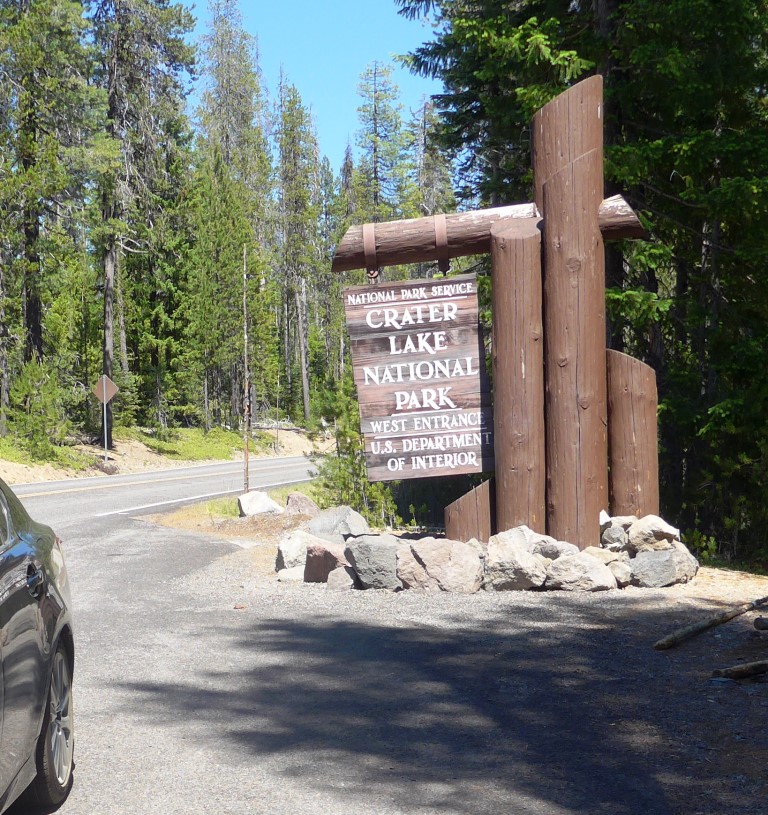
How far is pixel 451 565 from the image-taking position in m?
Result: 8.87

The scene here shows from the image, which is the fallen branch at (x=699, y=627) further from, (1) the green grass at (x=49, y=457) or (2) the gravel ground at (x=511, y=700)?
(1) the green grass at (x=49, y=457)

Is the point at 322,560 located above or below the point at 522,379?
below

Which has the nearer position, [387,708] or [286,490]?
[387,708]

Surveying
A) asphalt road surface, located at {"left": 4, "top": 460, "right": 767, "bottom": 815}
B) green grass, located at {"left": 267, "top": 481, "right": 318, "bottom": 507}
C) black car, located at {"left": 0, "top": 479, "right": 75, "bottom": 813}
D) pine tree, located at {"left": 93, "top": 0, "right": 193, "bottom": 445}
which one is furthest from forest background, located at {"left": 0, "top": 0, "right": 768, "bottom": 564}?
black car, located at {"left": 0, "top": 479, "right": 75, "bottom": 813}

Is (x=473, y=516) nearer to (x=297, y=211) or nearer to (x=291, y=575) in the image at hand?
(x=291, y=575)

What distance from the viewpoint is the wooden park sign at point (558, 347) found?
30.4 ft

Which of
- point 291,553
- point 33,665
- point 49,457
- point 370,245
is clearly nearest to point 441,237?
point 370,245

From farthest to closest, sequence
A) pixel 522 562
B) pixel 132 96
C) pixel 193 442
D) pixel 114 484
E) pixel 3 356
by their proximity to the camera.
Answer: pixel 193 442, pixel 132 96, pixel 3 356, pixel 114 484, pixel 522 562

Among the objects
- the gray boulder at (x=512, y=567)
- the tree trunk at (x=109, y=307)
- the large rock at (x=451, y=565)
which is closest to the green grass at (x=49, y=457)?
the tree trunk at (x=109, y=307)

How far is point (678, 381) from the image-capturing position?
1440 cm

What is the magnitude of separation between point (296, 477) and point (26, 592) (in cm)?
2466

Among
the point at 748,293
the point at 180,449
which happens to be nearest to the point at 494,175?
the point at 748,293

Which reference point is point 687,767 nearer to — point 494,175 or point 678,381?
point 678,381

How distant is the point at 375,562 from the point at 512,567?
4.09 feet
